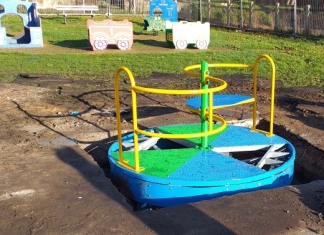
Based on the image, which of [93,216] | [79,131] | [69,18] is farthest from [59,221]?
[69,18]

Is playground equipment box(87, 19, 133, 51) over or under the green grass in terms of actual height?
over

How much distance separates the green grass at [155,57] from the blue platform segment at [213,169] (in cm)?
513

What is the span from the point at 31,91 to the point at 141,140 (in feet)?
12.8

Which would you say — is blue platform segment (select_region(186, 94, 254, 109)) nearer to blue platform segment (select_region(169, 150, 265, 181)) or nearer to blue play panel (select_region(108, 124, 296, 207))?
blue play panel (select_region(108, 124, 296, 207))

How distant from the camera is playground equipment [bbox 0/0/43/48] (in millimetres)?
16042

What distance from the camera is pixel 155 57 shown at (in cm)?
1374

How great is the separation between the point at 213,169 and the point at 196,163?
9.5 inches

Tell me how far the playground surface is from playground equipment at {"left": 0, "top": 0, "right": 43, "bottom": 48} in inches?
257

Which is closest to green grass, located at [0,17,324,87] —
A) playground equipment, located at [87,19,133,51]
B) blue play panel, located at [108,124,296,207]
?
playground equipment, located at [87,19,133,51]

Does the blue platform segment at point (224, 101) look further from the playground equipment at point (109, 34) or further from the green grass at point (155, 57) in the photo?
the playground equipment at point (109, 34)

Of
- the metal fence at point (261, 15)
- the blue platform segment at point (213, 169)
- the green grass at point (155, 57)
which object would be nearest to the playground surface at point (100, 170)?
the blue platform segment at point (213, 169)

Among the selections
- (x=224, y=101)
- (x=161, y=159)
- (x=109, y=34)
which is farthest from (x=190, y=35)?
(x=161, y=159)

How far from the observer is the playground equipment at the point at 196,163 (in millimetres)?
4805

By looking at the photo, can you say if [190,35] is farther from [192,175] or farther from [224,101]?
[192,175]
